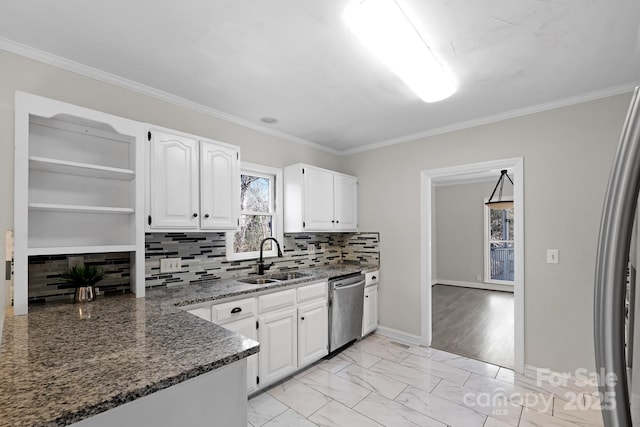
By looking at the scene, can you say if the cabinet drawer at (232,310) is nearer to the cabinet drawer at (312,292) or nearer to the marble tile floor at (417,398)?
the cabinet drawer at (312,292)

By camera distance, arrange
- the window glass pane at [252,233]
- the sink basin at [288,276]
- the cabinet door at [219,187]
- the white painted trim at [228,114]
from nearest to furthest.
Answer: the white painted trim at [228,114] < the cabinet door at [219,187] < the window glass pane at [252,233] < the sink basin at [288,276]

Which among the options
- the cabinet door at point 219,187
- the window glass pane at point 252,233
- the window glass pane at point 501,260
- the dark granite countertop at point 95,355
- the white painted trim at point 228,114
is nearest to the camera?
the dark granite countertop at point 95,355

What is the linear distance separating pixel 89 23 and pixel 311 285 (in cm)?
248

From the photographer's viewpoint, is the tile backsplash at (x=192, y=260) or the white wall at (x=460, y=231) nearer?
the tile backsplash at (x=192, y=260)

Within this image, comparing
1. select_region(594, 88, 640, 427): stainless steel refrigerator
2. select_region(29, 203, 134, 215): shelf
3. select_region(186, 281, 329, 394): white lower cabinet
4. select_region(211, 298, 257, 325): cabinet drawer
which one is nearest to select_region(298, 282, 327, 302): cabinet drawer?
select_region(186, 281, 329, 394): white lower cabinet

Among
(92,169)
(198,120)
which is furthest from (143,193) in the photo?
(198,120)

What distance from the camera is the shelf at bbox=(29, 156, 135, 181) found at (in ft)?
5.72

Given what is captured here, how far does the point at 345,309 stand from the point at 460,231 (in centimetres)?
475

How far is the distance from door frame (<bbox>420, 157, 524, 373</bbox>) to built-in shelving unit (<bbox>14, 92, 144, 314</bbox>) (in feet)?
9.27

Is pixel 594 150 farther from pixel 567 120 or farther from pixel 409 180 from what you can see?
pixel 409 180

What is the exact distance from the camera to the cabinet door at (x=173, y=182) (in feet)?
7.14

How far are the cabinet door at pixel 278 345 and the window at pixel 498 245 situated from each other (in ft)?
17.7

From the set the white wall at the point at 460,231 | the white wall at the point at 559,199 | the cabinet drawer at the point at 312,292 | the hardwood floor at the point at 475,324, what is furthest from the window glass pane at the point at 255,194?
the white wall at the point at 460,231

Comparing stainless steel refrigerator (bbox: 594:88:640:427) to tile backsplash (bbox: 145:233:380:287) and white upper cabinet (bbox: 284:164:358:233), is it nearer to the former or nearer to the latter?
tile backsplash (bbox: 145:233:380:287)
